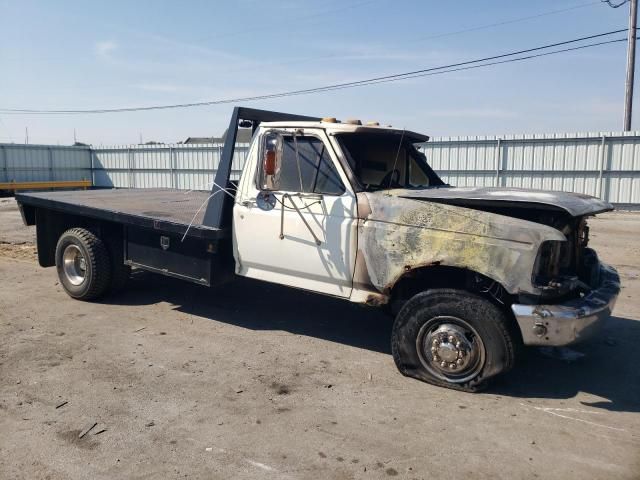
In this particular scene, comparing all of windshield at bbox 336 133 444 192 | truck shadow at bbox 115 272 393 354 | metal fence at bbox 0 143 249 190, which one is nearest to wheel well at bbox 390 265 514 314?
truck shadow at bbox 115 272 393 354

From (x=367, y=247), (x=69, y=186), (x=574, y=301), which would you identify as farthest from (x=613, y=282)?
(x=69, y=186)

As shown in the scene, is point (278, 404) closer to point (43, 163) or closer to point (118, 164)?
point (118, 164)

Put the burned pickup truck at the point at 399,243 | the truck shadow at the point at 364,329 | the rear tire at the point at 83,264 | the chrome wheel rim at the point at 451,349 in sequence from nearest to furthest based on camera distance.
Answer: the burned pickup truck at the point at 399,243 < the chrome wheel rim at the point at 451,349 < the truck shadow at the point at 364,329 < the rear tire at the point at 83,264

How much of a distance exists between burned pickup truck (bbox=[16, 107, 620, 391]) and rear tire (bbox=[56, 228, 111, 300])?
41cm

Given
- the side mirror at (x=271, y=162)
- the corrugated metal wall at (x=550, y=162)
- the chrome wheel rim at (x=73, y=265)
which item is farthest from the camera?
the corrugated metal wall at (x=550, y=162)

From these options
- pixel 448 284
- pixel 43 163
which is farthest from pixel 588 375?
pixel 43 163

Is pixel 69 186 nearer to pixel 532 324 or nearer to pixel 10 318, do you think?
pixel 10 318

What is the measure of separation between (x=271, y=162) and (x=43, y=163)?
29.9 m

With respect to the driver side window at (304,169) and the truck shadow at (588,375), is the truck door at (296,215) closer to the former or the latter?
the driver side window at (304,169)

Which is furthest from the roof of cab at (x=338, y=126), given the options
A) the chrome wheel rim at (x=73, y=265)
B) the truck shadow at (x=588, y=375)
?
the chrome wheel rim at (x=73, y=265)

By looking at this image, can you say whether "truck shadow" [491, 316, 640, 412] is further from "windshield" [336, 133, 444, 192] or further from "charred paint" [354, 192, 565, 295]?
"windshield" [336, 133, 444, 192]

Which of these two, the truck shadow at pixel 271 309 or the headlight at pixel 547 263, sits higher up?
the headlight at pixel 547 263

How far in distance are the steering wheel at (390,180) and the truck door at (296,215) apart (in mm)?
645

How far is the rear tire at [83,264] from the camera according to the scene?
6746 millimetres
